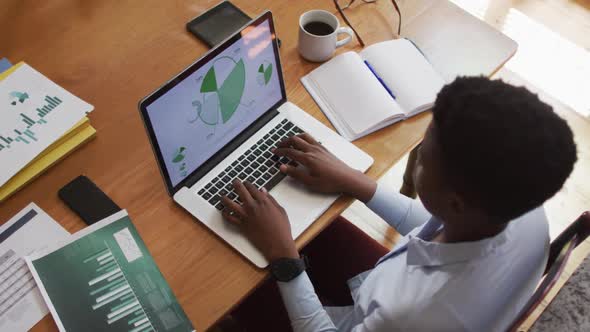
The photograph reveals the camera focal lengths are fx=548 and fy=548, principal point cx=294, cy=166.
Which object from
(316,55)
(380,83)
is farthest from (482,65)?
(316,55)

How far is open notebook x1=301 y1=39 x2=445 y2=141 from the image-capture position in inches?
48.3

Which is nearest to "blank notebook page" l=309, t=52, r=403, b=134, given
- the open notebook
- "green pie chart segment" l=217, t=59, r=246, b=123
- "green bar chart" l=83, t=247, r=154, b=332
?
the open notebook

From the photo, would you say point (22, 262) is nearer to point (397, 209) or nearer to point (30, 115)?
point (30, 115)

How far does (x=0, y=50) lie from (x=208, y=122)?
59cm

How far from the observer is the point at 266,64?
1.15 meters

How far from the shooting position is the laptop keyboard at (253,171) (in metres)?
1.11

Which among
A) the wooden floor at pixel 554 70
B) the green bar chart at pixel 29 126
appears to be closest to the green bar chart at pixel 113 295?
the green bar chart at pixel 29 126

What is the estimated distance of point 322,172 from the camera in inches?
43.6

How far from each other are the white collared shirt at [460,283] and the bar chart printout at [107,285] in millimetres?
349

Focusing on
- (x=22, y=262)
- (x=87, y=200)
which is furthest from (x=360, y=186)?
(x=22, y=262)

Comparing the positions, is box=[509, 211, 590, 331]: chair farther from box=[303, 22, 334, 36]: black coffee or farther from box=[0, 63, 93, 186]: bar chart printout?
box=[0, 63, 93, 186]: bar chart printout

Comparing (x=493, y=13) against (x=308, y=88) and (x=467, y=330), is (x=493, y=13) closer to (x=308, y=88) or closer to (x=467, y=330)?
(x=308, y=88)

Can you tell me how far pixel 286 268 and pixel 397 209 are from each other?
1.04 feet

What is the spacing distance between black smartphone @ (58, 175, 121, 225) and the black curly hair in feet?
2.20
